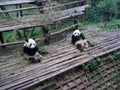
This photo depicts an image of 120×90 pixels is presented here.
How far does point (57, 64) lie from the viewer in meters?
6.40

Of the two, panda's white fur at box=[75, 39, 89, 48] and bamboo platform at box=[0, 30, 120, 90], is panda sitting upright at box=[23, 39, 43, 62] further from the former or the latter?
panda's white fur at box=[75, 39, 89, 48]

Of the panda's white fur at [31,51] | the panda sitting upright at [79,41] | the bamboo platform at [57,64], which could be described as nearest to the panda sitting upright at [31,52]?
the panda's white fur at [31,51]

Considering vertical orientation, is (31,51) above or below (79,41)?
above

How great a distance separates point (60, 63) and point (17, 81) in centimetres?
143

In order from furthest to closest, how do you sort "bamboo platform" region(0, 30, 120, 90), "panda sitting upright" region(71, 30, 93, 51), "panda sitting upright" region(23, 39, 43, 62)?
1. "panda sitting upright" region(71, 30, 93, 51)
2. "panda sitting upright" region(23, 39, 43, 62)
3. "bamboo platform" region(0, 30, 120, 90)

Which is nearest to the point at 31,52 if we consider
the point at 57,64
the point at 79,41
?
the point at 57,64

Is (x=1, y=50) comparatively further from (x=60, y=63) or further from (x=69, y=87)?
(x=69, y=87)

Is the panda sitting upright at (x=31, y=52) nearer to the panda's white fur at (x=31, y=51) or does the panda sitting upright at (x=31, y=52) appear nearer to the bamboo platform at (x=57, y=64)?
the panda's white fur at (x=31, y=51)

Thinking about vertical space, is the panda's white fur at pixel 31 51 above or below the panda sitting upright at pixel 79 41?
above

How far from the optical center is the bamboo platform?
5566mm

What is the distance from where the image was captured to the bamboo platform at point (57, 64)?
18.3 ft

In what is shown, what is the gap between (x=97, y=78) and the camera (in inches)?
261

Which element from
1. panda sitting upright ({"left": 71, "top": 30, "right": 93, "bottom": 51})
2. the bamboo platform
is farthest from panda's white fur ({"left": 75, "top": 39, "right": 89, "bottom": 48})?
the bamboo platform

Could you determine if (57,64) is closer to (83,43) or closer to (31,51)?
(31,51)
